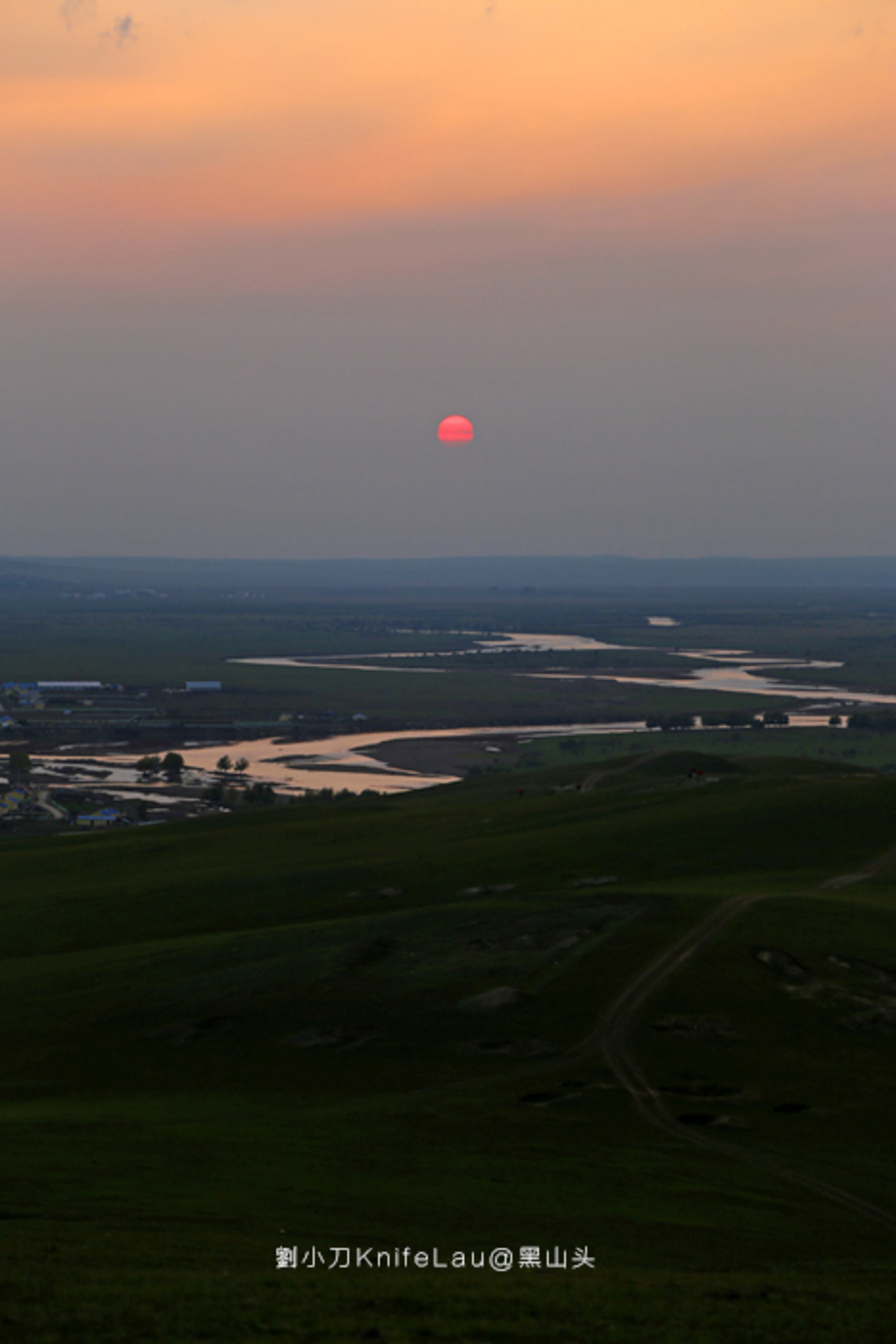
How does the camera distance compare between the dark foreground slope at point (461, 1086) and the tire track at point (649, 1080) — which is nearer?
the dark foreground slope at point (461, 1086)

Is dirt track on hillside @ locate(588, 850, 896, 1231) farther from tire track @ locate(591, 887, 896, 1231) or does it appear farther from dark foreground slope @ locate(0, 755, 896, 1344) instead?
dark foreground slope @ locate(0, 755, 896, 1344)

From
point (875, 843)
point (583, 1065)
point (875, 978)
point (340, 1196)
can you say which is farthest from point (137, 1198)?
point (875, 843)


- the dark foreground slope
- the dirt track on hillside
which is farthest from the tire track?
the dark foreground slope

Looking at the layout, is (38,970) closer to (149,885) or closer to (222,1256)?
(149,885)

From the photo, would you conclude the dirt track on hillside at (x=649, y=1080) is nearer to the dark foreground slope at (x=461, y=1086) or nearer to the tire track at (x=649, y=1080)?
the tire track at (x=649, y=1080)

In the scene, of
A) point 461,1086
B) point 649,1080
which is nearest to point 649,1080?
point 649,1080

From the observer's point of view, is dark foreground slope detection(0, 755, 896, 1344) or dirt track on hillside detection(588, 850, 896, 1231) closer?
dark foreground slope detection(0, 755, 896, 1344)

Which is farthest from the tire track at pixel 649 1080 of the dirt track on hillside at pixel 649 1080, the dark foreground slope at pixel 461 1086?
the dark foreground slope at pixel 461 1086

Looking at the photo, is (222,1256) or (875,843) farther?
(875,843)
